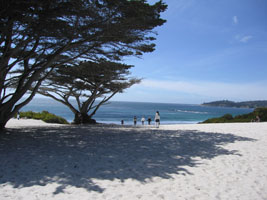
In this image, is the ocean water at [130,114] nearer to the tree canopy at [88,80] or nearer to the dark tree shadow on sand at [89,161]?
the tree canopy at [88,80]

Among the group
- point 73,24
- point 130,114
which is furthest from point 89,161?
point 130,114

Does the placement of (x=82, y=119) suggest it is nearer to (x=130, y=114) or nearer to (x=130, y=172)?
(x=130, y=172)

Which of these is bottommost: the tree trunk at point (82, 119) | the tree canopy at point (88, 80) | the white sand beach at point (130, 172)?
the white sand beach at point (130, 172)

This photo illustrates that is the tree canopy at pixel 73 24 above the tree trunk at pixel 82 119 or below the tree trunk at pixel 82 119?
above

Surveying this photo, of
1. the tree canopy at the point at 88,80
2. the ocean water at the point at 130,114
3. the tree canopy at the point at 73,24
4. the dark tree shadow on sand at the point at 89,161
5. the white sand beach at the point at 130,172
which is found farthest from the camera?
the ocean water at the point at 130,114

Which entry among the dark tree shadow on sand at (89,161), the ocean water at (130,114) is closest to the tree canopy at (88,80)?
the dark tree shadow on sand at (89,161)

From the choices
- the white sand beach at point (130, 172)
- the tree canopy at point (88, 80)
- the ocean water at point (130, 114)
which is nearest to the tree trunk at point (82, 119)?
the tree canopy at point (88, 80)

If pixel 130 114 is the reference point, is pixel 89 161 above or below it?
below

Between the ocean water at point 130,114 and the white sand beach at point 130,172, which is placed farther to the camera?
the ocean water at point 130,114

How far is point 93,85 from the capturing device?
56.1ft

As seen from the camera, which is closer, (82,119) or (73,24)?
(73,24)

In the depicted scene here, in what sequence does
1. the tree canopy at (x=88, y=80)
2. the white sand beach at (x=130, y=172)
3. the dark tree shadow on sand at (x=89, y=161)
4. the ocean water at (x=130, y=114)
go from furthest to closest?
1. the ocean water at (x=130, y=114)
2. the tree canopy at (x=88, y=80)
3. the dark tree shadow on sand at (x=89, y=161)
4. the white sand beach at (x=130, y=172)

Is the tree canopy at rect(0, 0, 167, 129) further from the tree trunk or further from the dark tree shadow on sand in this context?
the tree trunk

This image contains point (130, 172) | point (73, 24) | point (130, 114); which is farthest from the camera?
point (130, 114)
